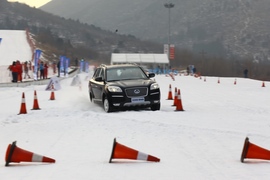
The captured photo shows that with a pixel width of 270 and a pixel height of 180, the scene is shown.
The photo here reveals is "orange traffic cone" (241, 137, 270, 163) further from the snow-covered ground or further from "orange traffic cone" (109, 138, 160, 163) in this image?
"orange traffic cone" (109, 138, 160, 163)

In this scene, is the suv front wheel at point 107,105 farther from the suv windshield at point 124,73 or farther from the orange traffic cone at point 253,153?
the orange traffic cone at point 253,153

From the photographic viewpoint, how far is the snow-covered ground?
22.7ft

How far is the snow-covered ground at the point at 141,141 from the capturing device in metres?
6.91

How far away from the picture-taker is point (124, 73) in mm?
15633

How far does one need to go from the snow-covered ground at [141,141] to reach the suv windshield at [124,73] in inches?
47.1

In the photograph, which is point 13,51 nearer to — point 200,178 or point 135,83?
point 135,83

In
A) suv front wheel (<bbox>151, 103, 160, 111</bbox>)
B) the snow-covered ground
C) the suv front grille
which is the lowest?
the snow-covered ground

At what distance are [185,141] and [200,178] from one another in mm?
2934

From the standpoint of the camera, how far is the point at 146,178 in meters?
6.56

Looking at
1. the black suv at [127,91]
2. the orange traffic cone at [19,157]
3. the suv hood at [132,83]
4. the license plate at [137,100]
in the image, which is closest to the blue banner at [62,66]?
the black suv at [127,91]

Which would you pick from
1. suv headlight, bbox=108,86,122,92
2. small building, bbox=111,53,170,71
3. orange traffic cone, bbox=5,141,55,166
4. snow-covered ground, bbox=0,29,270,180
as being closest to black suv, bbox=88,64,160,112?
suv headlight, bbox=108,86,122,92

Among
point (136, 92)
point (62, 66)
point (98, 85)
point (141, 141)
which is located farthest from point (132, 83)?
point (62, 66)

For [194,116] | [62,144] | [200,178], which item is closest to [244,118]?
[194,116]

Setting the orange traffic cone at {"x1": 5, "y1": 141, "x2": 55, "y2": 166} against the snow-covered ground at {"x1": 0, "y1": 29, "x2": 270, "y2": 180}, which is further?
the orange traffic cone at {"x1": 5, "y1": 141, "x2": 55, "y2": 166}
